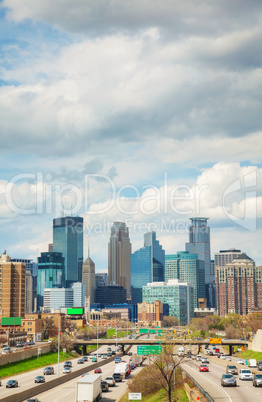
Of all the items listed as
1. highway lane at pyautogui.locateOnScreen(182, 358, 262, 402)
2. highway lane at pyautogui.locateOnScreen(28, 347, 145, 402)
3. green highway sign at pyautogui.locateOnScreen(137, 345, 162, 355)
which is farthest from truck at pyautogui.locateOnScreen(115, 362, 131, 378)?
highway lane at pyautogui.locateOnScreen(182, 358, 262, 402)

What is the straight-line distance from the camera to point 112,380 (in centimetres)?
10206

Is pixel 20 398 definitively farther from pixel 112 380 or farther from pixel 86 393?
pixel 112 380

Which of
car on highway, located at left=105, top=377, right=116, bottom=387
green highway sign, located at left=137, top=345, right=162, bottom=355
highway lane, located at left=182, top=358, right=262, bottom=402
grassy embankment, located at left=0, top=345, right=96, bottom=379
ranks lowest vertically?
grassy embankment, located at left=0, top=345, right=96, bottom=379

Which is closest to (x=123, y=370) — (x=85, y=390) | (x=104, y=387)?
(x=104, y=387)

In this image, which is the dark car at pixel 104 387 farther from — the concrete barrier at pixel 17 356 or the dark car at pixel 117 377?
the concrete barrier at pixel 17 356

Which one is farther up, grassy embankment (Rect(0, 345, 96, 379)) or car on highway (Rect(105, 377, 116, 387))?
car on highway (Rect(105, 377, 116, 387))

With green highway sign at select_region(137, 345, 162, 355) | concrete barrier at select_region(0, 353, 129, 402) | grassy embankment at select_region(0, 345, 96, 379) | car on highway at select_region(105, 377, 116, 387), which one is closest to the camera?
concrete barrier at select_region(0, 353, 129, 402)

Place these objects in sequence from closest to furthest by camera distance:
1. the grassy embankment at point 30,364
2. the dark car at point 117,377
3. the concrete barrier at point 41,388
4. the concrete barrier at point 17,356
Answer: the concrete barrier at point 41,388, the dark car at point 117,377, the grassy embankment at point 30,364, the concrete barrier at point 17,356

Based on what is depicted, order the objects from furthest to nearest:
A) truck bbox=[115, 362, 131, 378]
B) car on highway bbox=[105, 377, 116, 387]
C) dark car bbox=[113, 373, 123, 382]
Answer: truck bbox=[115, 362, 131, 378], dark car bbox=[113, 373, 123, 382], car on highway bbox=[105, 377, 116, 387]

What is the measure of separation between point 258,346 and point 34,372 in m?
77.3

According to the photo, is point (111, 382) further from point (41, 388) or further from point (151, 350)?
point (41, 388)

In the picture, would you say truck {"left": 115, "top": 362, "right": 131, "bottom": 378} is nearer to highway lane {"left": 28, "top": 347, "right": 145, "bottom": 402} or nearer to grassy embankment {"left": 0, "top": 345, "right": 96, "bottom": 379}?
highway lane {"left": 28, "top": 347, "right": 145, "bottom": 402}

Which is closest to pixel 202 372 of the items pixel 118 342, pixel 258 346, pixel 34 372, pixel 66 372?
pixel 66 372

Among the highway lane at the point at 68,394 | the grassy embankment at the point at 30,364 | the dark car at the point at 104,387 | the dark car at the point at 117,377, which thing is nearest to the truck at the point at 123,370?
the dark car at the point at 117,377
